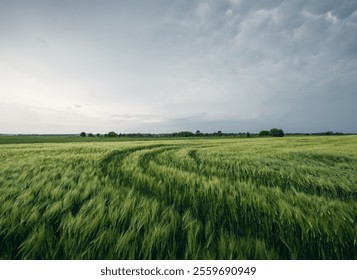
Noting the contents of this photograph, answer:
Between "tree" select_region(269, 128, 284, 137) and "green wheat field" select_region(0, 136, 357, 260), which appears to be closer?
"green wheat field" select_region(0, 136, 357, 260)

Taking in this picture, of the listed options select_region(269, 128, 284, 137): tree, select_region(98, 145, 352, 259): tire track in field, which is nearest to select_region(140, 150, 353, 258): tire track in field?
select_region(98, 145, 352, 259): tire track in field

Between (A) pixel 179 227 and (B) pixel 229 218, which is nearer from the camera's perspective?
(A) pixel 179 227

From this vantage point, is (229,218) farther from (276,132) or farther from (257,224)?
(276,132)

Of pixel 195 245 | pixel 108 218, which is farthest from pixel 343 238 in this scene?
pixel 108 218

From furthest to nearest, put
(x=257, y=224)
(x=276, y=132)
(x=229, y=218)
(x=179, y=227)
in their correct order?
(x=276, y=132)
(x=229, y=218)
(x=257, y=224)
(x=179, y=227)

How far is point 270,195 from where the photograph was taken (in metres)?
3.00

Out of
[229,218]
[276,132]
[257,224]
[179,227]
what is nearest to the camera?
[179,227]

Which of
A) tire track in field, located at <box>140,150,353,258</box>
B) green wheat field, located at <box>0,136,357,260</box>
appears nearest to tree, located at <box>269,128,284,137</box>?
green wheat field, located at <box>0,136,357,260</box>

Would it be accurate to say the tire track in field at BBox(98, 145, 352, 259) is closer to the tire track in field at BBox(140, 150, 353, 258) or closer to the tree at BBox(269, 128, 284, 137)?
the tire track in field at BBox(140, 150, 353, 258)

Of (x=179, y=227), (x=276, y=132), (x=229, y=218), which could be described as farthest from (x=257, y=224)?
(x=276, y=132)

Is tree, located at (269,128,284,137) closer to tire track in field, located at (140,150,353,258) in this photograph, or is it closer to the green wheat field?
the green wheat field

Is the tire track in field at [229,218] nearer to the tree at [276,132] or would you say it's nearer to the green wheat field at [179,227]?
the green wheat field at [179,227]

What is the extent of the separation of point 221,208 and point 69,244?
1932 mm
